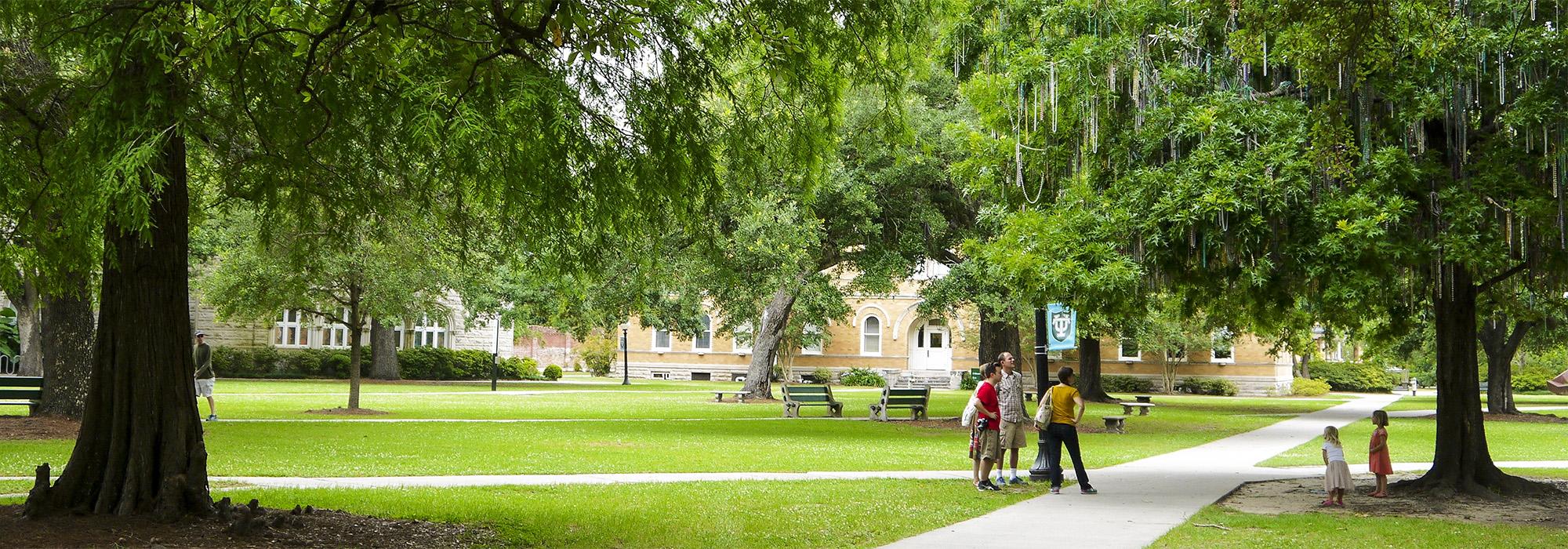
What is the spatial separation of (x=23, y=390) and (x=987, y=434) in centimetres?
1651

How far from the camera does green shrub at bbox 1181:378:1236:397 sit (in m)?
57.1

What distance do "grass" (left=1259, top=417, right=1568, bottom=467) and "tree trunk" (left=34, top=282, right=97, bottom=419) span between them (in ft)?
59.6

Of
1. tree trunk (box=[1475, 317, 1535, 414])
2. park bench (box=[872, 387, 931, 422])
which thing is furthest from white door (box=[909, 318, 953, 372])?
park bench (box=[872, 387, 931, 422])

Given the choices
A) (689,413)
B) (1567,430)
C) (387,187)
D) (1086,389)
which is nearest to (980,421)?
Result: (387,187)

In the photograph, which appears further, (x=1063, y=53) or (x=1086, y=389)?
(x=1086, y=389)

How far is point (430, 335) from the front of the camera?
60.0 meters

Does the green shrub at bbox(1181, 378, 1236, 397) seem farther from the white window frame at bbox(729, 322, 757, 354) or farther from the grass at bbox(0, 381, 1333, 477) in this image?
the grass at bbox(0, 381, 1333, 477)

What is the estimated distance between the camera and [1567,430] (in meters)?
28.5

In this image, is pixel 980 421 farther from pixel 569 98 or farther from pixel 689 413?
pixel 689 413

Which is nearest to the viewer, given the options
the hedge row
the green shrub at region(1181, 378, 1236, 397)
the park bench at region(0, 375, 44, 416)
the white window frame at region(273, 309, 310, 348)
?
the park bench at region(0, 375, 44, 416)

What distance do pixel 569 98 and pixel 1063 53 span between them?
24.0 ft

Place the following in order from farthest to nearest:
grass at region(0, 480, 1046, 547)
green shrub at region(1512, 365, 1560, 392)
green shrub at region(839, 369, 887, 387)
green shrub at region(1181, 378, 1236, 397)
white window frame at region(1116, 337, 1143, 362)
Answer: green shrub at region(1512, 365, 1560, 392)
green shrub at region(839, 369, 887, 387)
white window frame at region(1116, 337, 1143, 362)
green shrub at region(1181, 378, 1236, 397)
grass at region(0, 480, 1046, 547)

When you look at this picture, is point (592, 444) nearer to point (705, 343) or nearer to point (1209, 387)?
point (1209, 387)

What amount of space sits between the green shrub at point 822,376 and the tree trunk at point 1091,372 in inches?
669
